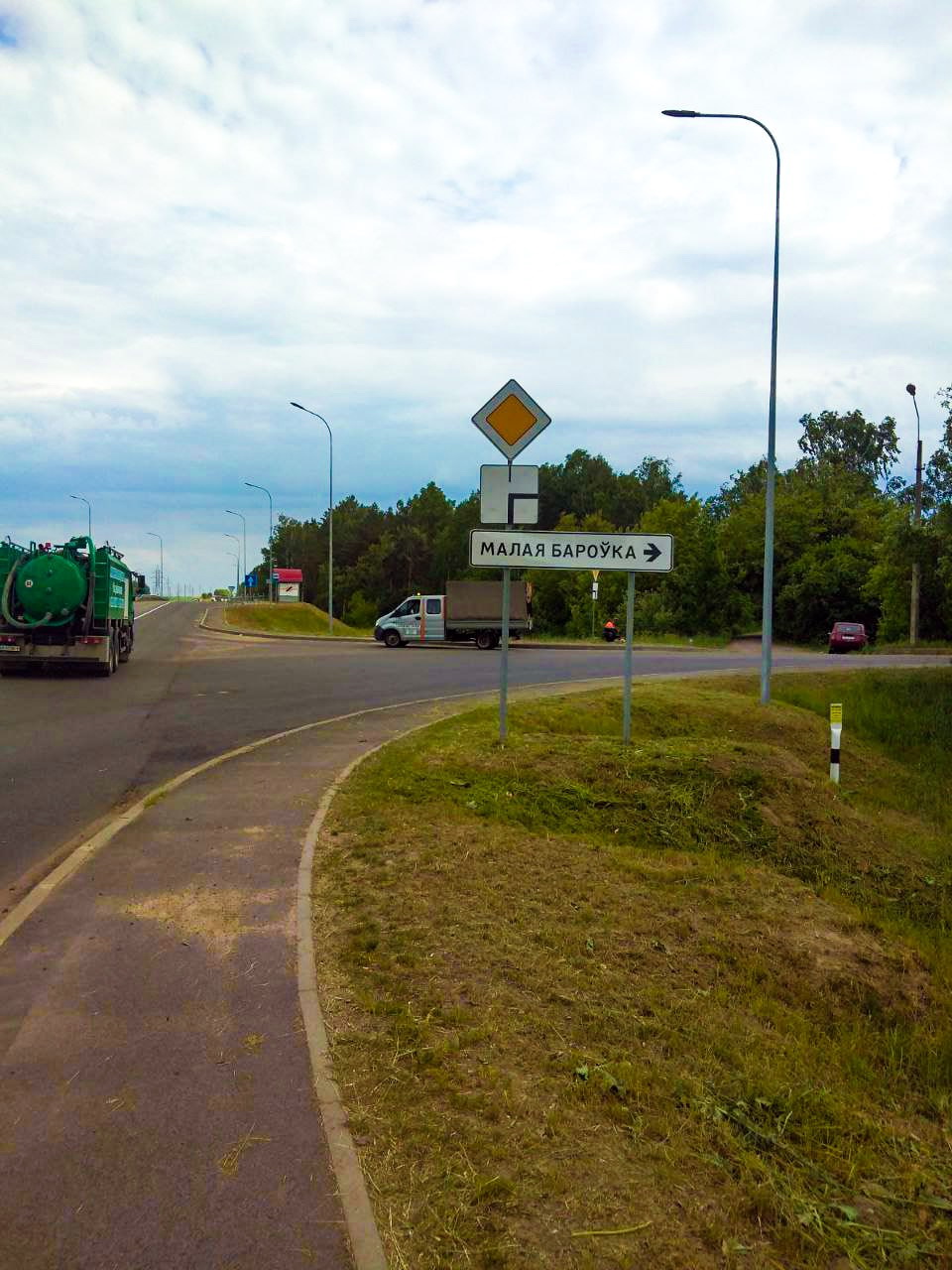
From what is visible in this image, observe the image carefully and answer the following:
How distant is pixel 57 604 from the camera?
21500 millimetres

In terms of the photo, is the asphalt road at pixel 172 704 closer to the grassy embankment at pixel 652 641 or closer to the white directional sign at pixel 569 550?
the white directional sign at pixel 569 550

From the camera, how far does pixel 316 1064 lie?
4062 mm

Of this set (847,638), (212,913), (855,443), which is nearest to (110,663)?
(212,913)

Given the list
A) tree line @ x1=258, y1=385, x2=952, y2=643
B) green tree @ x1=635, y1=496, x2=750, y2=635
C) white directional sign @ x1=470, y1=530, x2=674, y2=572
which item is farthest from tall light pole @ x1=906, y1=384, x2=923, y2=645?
white directional sign @ x1=470, y1=530, x2=674, y2=572

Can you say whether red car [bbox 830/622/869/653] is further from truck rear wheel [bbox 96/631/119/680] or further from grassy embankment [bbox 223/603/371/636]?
truck rear wheel [bbox 96/631/119/680]

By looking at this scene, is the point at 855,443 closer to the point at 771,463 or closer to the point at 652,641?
the point at 652,641

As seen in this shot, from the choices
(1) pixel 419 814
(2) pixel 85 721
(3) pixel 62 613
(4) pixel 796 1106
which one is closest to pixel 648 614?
(3) pixel 62 613

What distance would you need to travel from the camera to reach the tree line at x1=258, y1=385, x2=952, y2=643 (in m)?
48.3

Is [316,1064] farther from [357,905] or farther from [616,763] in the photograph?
[616,763]

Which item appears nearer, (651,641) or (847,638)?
(651,641)

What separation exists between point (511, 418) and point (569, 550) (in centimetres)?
144

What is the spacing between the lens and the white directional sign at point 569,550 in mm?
10273

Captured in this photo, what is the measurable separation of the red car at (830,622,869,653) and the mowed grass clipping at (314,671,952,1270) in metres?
38.6

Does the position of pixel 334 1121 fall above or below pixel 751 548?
below
